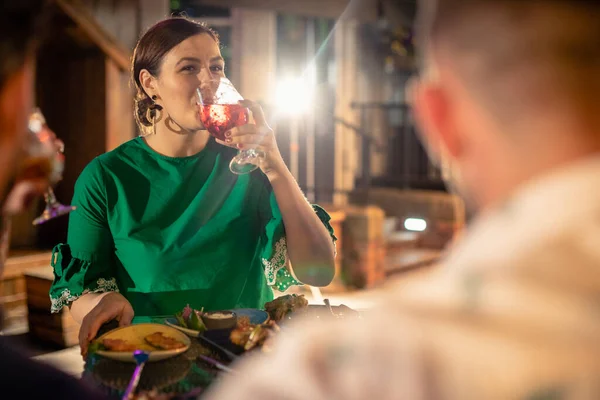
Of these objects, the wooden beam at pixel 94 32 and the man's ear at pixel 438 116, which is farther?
the wooden beam at pixel 94 32

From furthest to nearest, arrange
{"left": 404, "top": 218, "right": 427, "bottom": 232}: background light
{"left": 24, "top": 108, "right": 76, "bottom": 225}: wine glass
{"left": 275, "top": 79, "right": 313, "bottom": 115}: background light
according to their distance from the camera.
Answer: {"left": 404, "top": 218, "right": 427, "bottom": 232}: background light
{"left": 275, "top": 79, "right": 313, "bottom": 115}: background light
{"left": 24, "top": 108, "right": 76, "bottom": 225}: wine glass

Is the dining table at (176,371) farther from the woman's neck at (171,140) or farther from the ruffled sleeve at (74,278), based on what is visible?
the woman's neck at (171,140)

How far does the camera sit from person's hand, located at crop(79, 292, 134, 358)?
1.82 meters

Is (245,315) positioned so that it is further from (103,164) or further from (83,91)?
(83,91)

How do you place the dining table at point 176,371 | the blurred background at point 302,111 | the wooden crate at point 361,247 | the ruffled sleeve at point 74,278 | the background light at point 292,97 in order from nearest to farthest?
1. the dining table at point 176,371
2. the ruffled sleeve at point 74,278
3. the blurred background at point 302,111
4. the wooden crate at point 361,247
5. the background light at point 292,97

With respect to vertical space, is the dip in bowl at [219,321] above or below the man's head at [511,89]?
below

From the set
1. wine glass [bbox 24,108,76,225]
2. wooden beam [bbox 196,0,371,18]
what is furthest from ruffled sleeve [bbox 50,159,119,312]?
wooden beam [bbox 196,0,371,18]

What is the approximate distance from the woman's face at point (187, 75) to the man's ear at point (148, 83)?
47mm

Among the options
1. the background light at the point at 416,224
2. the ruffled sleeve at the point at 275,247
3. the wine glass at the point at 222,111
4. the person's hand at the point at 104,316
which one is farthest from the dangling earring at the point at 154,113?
the background light at the point at 416,224

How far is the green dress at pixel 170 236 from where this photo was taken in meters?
2.12

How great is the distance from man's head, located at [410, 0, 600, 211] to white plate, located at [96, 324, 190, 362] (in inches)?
39.8

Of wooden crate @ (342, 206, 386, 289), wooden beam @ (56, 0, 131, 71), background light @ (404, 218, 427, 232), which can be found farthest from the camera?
background light @ (404, 218, 427, 232)

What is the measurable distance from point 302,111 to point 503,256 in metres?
8.38

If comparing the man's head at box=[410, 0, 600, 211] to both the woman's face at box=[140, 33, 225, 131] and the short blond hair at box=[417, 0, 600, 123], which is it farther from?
the woman's face at box=[140, 33, 225, 131]
